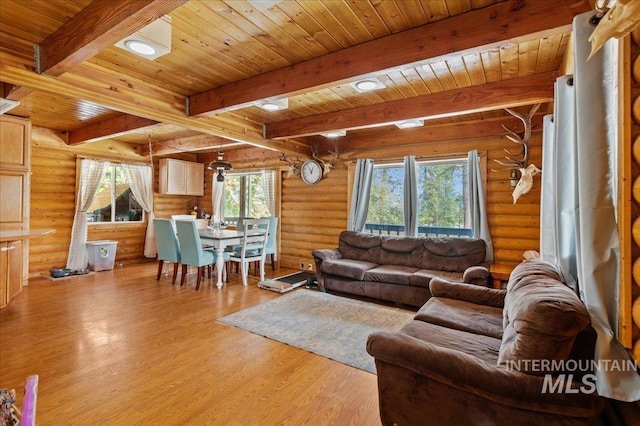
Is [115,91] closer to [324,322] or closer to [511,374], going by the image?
[324,322]

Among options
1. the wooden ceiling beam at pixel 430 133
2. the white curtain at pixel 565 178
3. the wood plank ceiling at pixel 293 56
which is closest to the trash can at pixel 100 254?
the wood plank ceiling at pixel 293 56

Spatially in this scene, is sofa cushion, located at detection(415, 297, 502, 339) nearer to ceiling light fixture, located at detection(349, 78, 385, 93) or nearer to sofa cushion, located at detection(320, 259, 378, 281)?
sofa cushion, located at detection(320, 259, 378, 281)

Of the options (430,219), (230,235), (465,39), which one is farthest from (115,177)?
(465,39)

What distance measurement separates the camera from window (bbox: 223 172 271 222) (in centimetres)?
690

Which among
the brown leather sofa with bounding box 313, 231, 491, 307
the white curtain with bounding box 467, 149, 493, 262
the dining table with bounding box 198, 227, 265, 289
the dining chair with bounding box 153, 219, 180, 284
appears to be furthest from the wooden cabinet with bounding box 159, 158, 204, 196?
the white curtain with bounding box 467, 149, 493, 262

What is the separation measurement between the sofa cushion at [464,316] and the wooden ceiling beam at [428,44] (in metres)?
1.86

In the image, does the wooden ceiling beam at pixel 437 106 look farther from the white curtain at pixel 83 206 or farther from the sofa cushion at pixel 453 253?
the white curtain at pixel 83 206

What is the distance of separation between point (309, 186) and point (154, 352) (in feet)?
13.0

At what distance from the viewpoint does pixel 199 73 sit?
2.91 meters

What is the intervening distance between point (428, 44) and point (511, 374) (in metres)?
2.00

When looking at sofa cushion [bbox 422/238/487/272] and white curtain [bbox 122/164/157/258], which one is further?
white curtain [bbox 122/164/157/258]

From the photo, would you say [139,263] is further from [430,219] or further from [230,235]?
[430,219]

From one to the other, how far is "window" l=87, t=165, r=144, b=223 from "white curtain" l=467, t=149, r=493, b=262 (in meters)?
6.58

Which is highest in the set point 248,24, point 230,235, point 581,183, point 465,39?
point 248,24
